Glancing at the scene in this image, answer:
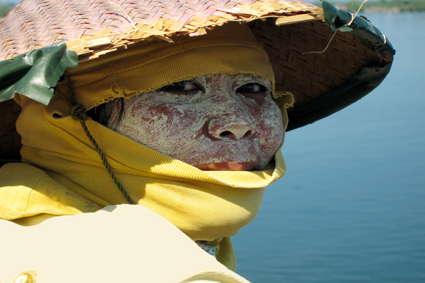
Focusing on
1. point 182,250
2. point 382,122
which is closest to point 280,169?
point 182,250

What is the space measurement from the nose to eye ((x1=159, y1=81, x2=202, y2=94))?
9cm

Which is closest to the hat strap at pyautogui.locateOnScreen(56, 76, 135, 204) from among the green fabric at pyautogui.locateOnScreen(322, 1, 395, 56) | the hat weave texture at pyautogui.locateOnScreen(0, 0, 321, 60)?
the hat weave texture at pyautogui.locateOnScreen(0, 0, 321, 60)

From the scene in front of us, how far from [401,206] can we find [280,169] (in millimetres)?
1750

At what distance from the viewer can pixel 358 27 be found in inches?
47.0

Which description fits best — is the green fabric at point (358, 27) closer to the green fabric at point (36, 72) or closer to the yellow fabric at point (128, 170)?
the yellow fabric at point (128, 170)

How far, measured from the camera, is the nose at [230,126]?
1259 millimetres

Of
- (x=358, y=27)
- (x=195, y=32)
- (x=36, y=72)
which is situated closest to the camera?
(x=36, y=72)

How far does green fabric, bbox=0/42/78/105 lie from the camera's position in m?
0.97

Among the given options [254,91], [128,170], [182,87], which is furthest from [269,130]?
[128,170]

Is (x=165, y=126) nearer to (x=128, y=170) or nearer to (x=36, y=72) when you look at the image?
(x=128, y=170)

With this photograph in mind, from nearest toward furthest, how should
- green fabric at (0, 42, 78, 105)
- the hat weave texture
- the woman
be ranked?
green fabric at (0, 42, 78, 105)
the hat weave texture
the woman

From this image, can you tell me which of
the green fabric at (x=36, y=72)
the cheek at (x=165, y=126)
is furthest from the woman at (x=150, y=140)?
the green fabric at (x=36, y=72)

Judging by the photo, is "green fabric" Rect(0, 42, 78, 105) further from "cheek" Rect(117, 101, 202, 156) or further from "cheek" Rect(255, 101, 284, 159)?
"cheek" Rect(255, 101, 284, 159)

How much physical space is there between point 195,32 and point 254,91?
36 cm
